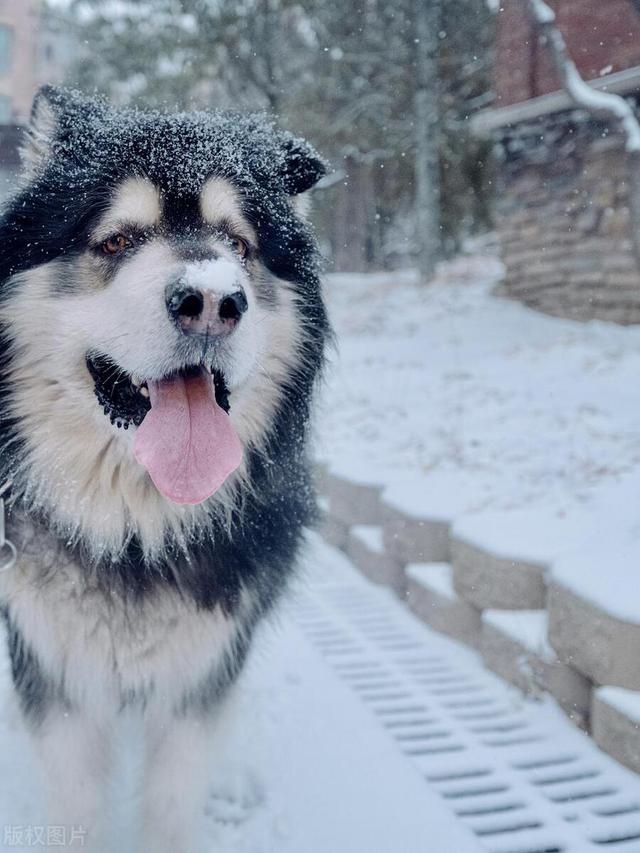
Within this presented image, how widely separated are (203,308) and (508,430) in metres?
4.01

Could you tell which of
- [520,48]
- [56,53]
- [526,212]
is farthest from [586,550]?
[56,53]

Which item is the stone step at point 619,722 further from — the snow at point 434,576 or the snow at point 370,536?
the snow at point 370,536

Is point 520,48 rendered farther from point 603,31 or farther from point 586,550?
point 586,550

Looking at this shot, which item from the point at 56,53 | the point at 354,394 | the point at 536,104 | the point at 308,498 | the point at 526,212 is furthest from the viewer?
the point at 56,53

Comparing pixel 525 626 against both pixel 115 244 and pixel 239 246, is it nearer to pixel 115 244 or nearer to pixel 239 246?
pixel 239 246

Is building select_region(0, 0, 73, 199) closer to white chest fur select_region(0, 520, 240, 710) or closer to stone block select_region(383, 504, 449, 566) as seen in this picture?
stone block select_region(383, 504, 449, 566)

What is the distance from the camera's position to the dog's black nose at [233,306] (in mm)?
1817

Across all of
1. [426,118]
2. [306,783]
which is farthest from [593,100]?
[426,118]

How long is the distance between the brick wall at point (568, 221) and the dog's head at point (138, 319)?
5.14 meters

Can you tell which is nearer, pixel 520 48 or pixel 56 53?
pixel 520 48

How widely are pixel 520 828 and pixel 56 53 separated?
83.2 feet

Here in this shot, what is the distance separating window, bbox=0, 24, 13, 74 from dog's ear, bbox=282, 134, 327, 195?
24490 mm

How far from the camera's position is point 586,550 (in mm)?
3025

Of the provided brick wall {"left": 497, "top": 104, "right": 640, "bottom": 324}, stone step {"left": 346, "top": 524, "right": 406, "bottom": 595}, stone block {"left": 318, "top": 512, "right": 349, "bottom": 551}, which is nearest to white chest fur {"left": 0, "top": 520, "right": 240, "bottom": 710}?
stone step {"left": 346, "top": 524, "right": 406, "bottom": 595}
